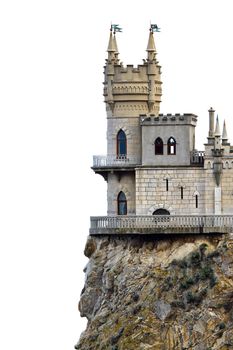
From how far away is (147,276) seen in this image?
124500 mm

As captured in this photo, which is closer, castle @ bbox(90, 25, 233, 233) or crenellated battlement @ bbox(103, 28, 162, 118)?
castle @ bbox(90, 25, 233, 233)

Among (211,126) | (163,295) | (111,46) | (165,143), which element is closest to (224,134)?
(211,126)

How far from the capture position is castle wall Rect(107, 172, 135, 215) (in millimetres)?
128500

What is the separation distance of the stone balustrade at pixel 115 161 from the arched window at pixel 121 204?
1607 mm

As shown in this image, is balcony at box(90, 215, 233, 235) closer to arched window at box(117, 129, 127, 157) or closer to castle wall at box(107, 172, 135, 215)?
castle wall at box(107, 172, 135, 215)

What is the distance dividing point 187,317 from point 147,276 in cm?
376

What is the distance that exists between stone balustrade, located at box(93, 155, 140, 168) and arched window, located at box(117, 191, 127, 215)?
1.61m

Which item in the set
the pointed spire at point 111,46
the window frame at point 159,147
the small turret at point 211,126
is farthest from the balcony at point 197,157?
the pointed spire at point 111,46

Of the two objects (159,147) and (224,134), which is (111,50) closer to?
(159,147)

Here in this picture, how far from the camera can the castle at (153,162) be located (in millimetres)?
126312

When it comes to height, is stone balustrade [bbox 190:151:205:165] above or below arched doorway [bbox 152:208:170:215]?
above

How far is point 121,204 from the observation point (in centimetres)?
12900

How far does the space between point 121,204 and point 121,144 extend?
3.27 m

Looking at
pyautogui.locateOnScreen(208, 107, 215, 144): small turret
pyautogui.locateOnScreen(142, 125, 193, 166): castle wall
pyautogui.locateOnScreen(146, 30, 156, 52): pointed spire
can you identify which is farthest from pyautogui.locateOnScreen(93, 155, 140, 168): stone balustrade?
pyautogui.locateOnScreen(146, 30, 156, 52): pointed spire
